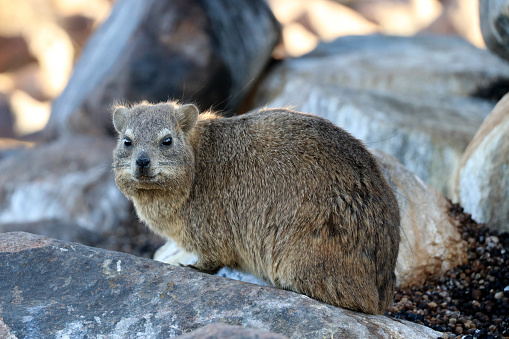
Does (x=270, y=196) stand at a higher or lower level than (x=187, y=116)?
lower

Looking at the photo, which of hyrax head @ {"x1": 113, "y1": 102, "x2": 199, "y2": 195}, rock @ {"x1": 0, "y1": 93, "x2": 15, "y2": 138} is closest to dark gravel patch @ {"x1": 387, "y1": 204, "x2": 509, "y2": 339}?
hyrax head @ {"x1": 113, "y1": 102, "x2": 199, "y2": 195}

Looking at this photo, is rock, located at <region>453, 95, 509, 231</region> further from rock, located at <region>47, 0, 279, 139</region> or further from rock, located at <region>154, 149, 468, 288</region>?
rock, located at <region>47, 0, 279, 139</region>

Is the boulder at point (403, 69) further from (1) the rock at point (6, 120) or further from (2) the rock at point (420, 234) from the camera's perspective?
(1) the rock at point (6, 120)

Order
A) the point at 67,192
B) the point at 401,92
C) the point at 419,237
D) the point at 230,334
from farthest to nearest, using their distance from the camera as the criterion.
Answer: the point at 67,192 → the point at 401,92 → the point at 419,237 → the point at 230,334

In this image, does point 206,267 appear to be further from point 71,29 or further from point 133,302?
point 71,29

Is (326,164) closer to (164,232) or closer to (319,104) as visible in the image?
(164,232)

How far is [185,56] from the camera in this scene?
37.7 ft

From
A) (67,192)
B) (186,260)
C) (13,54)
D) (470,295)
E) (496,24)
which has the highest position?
(496,24)

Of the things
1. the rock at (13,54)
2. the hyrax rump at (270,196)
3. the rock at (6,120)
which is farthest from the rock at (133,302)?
the rock at (13,54)

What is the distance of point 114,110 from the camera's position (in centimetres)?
621

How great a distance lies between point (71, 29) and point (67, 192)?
1743 centimetres

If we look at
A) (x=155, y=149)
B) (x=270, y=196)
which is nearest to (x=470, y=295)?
(x=270, y=196)

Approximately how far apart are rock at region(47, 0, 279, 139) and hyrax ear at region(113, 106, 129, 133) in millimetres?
4883

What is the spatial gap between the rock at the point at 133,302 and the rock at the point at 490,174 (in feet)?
8.20
